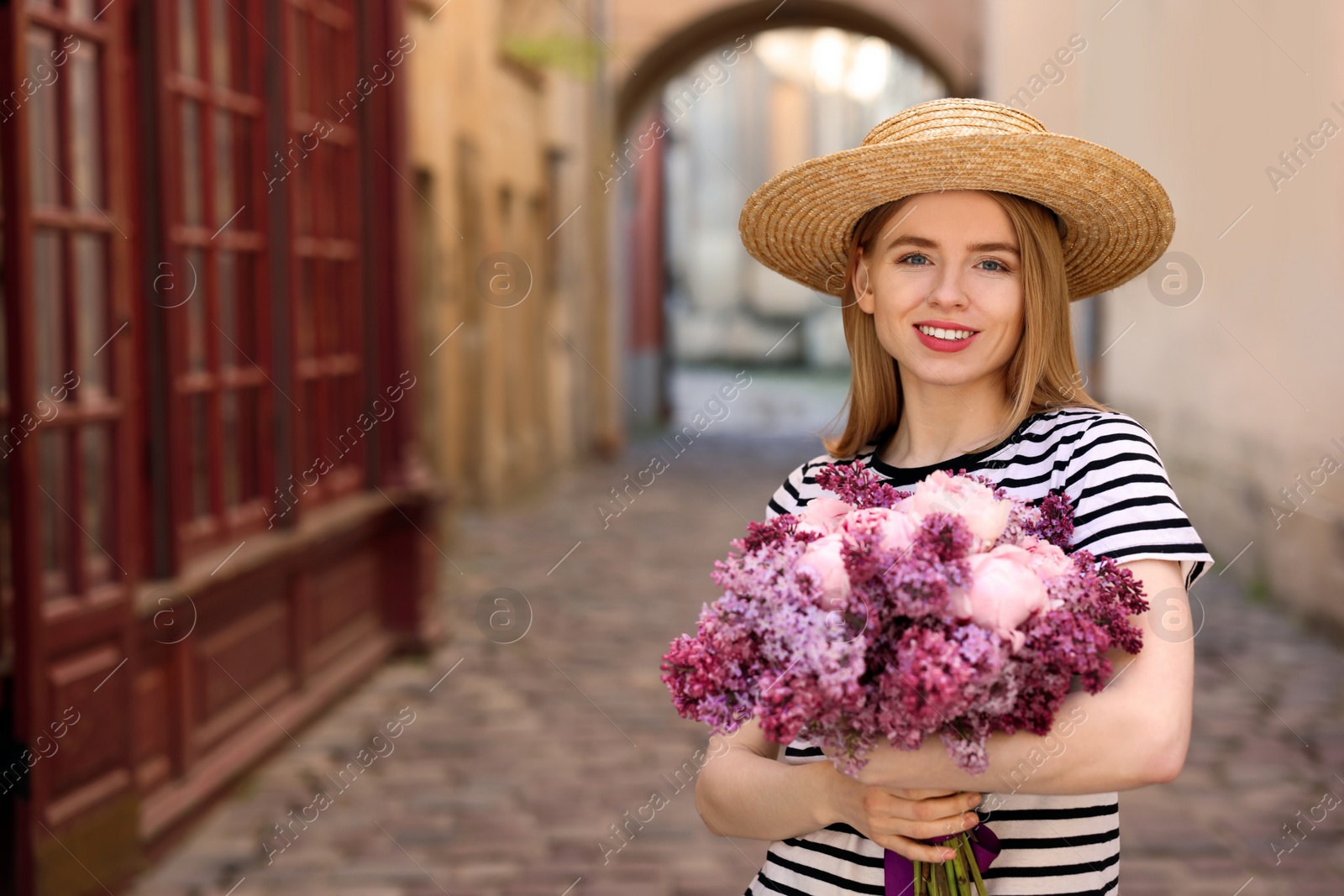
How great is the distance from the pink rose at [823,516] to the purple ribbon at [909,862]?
449 mm

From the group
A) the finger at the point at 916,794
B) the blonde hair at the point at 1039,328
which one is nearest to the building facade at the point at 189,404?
the blonde hair at the point at 1039,328

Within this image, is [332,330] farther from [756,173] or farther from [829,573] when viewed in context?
[756,173]

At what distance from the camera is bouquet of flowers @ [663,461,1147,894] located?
4.88ft

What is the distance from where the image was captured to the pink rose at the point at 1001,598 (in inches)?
59.2

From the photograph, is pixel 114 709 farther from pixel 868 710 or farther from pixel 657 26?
pixel 657 26

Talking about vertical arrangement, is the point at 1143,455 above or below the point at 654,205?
below

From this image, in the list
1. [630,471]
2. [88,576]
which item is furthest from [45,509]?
[630,471]

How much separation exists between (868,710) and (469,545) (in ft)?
32.7

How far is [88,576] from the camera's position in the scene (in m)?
4.50

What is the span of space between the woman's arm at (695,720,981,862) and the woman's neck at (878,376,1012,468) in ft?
1.56

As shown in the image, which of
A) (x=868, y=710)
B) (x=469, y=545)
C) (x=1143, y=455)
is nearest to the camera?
(x=868, y=710)

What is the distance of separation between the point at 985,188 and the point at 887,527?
641mm

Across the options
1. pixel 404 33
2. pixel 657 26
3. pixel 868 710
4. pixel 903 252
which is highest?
pixel 657 26

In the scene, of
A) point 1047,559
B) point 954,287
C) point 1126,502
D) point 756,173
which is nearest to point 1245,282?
point 954,287
